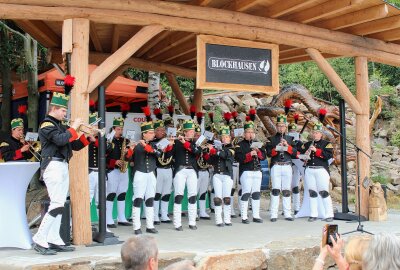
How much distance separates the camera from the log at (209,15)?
6.70m

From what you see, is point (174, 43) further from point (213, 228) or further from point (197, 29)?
point (213, 228)

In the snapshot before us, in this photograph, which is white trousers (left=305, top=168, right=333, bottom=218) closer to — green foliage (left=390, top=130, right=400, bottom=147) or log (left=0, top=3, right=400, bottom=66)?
log (left=0, top=3, right=400, bottom=66)

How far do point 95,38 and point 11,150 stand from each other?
8.97 ft

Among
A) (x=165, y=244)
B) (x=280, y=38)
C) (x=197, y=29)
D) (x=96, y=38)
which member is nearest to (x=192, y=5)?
(x=197, y=29)

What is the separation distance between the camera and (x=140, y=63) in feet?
35.7

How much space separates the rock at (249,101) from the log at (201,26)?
7008 mm

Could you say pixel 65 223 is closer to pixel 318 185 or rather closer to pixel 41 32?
pixel 41 32

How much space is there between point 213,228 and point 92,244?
2.47 metres

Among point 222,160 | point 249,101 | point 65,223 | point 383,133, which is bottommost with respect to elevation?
point 65,223

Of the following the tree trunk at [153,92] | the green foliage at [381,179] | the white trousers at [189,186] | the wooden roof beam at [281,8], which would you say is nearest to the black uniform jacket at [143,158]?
the white trousers at [189,186]

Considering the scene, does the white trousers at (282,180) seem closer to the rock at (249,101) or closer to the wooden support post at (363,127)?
the wooden support post at (363,127)

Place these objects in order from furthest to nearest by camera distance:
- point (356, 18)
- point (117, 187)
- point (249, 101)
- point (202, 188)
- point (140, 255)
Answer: point (249, 101)
point (202, 188)
point (117, 187)
point (356, 18)
point (140, 255)

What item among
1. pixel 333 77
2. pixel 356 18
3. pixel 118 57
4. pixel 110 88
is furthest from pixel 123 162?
pixel 356 18

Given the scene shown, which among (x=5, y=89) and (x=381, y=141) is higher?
(x=5, y=89)
